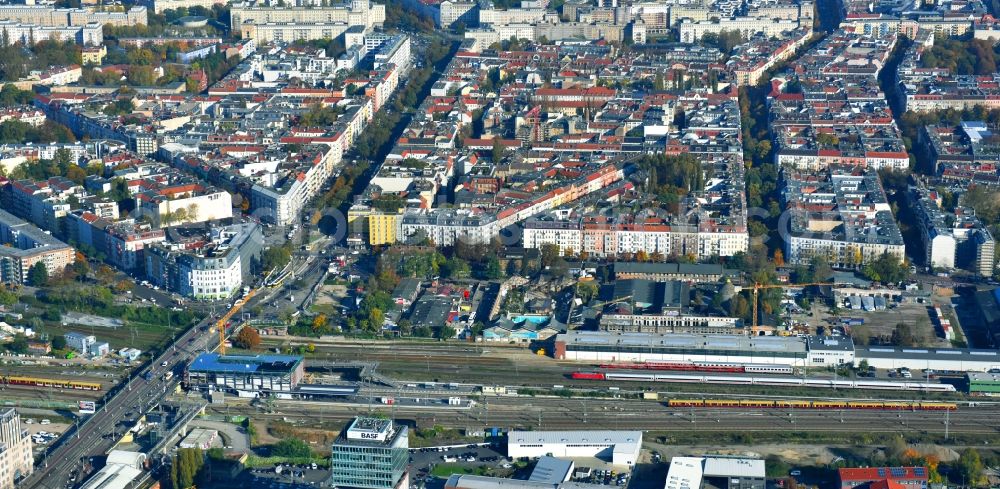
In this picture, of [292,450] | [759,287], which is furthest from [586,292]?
[292,450]

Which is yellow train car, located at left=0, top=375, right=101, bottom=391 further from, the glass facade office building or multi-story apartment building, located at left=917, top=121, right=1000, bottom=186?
multi-story apartment building, located at left=917, top=121, right=1000, bottom=186

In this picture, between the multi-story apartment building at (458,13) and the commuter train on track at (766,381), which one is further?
the multi-story apartment building at (458,13)

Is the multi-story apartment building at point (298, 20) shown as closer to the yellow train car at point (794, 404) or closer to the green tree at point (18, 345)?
the green tree at point (18, 345)

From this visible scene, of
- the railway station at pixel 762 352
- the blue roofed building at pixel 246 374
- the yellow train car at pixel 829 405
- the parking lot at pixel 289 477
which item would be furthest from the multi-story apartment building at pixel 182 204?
the yellow train car at pixel 829 405

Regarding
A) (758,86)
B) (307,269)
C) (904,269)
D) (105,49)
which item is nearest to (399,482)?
(307,269)

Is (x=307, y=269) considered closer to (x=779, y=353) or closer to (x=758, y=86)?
(x=779, y=353)

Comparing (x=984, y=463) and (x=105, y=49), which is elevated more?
(x=105, y=49)

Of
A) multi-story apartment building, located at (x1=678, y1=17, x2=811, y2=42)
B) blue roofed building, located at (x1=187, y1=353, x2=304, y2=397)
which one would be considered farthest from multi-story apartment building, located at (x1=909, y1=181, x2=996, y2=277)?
multi-story apartment building, located at (x1=678, y1=17, x2=811, y2=42)
